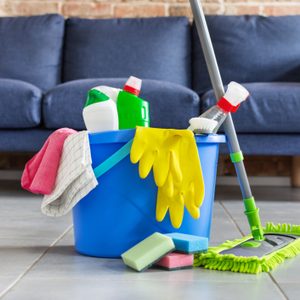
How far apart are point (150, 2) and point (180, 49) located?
0.44 metres

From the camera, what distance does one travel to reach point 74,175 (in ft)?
4.14

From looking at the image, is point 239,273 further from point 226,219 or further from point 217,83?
point 226,219

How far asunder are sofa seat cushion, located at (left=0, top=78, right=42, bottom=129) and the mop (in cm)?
134

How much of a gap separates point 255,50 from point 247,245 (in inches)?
74.7

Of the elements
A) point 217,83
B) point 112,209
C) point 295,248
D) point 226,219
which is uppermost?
point 217,83

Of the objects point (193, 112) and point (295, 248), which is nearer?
point (295, 248)

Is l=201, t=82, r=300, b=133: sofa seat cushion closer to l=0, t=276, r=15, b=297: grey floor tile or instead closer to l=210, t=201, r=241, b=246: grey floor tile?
l=210, t=201, r=241, b=246: grey floor tile

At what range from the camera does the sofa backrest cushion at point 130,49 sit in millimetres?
3066

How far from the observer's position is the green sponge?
3.82ft

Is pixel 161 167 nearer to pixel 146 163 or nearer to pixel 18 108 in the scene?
pixel 146 163

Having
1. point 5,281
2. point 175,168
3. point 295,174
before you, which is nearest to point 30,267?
point 5,281

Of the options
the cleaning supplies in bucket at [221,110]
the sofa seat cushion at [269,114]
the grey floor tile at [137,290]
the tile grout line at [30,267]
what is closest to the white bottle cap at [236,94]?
the cleaning supplies in bucket at [221,110]

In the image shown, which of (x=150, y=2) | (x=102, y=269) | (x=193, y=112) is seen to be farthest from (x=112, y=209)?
(x=150, y=2)

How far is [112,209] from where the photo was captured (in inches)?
50.7
